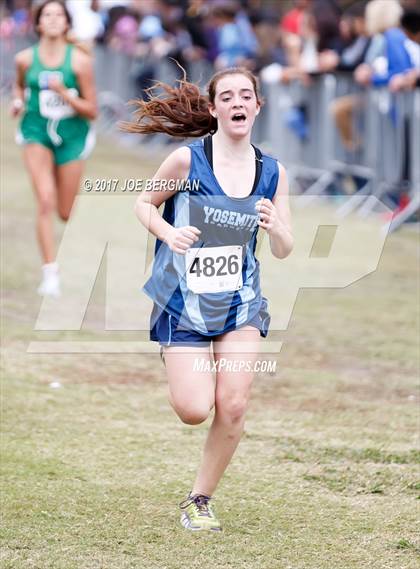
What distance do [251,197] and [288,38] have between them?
1126 cm

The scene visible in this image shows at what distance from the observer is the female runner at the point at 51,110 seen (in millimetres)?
10055

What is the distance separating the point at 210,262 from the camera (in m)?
5.30

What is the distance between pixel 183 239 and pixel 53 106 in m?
5.39

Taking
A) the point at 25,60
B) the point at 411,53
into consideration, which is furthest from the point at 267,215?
the point at 411,53

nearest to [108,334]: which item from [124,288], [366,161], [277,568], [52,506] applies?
[124,288]

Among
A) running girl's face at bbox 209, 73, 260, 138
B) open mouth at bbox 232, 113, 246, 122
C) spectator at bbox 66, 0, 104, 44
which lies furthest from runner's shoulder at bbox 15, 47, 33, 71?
spectator at bbox 66, 0, 104, 44

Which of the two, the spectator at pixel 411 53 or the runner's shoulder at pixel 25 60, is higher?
the runner's shoulder at pixel 25 60

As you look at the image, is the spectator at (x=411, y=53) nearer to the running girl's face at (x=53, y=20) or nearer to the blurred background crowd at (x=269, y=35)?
the blurred background crowd at (x=269, y=35)

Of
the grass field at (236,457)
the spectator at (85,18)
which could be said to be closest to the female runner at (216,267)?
the grass field at (236,457)

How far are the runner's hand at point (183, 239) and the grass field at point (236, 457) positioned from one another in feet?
3.95

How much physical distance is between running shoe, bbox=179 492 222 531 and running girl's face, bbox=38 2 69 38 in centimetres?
565

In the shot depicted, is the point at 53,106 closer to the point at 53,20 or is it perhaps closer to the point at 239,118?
the point at 53,20

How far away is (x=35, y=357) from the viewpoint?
838 centimetres

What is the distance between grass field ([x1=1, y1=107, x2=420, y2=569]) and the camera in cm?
501
